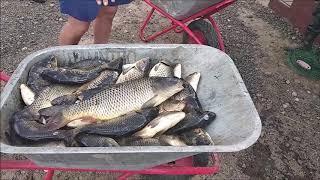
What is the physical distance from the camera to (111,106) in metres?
1.91

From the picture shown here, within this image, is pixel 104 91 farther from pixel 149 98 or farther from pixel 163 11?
pixel 163 11

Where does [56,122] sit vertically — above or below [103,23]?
above

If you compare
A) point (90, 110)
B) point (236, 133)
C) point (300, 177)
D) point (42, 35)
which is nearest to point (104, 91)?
point (90, 110)

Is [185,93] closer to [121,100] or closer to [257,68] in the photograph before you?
[121,100]

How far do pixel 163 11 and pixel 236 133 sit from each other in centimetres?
153

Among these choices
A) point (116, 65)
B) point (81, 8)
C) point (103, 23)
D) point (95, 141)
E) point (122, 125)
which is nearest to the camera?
point (95, 141)

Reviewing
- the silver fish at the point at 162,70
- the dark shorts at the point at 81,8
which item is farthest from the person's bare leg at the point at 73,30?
the silver fish at the point at 162,70

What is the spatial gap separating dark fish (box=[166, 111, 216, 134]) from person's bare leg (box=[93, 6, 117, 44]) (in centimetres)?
164

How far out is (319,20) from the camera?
12.6 ft

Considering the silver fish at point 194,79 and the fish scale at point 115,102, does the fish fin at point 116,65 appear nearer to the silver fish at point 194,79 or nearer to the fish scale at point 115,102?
the fish scale at point 115,102

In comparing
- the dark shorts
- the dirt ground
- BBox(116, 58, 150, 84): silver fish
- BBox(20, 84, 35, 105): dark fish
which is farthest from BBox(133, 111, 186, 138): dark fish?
the dark shorts

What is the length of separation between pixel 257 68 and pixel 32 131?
2.82 meters

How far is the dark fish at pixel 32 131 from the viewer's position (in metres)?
1.71

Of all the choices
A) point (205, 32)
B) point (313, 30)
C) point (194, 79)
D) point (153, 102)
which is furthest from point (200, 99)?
point (313, 30)
